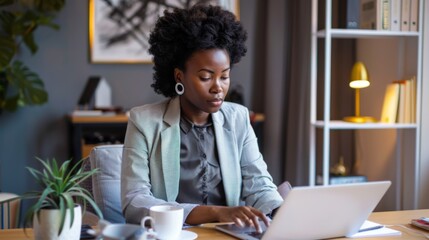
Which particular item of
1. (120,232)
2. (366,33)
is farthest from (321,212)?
(366,33)

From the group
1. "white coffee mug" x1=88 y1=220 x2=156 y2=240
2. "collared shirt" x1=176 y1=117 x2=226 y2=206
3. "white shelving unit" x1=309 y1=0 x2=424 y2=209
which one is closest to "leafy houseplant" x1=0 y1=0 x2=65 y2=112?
"white shelving unit" x1=309 y1=0 x2=424 y2=209

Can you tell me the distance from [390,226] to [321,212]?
11.7 inches

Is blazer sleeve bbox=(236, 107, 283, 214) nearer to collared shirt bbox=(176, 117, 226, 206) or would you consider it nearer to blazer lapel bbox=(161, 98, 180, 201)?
collared shirt bbox=(176, 117, 226, 206)

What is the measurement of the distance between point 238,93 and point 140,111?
2397 mm

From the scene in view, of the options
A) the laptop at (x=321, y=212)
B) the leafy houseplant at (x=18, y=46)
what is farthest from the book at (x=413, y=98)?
the leafy houseplant at (x=18, y=46)

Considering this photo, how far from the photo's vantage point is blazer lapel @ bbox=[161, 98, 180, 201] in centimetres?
176

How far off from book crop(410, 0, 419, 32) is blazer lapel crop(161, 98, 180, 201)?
1.79 meters

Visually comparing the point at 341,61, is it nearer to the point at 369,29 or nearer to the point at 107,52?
the point at 369,29

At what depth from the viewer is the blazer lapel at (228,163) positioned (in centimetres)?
184

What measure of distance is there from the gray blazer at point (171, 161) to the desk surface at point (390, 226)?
137 mm

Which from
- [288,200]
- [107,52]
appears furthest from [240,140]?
[107,52]

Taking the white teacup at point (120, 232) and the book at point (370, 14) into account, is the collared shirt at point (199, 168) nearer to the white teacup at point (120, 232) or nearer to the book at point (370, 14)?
the white teacup at point (120, 232)

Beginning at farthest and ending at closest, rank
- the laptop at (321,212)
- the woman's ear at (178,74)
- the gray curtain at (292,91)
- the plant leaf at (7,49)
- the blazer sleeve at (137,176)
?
the gray curtain at (292,91)
the plant leaf at (7,49)
the woman's ear at (178,74)
the blazer sleeve at (137,176)
the laptop at (321,212)

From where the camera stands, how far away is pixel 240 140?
1.91m
